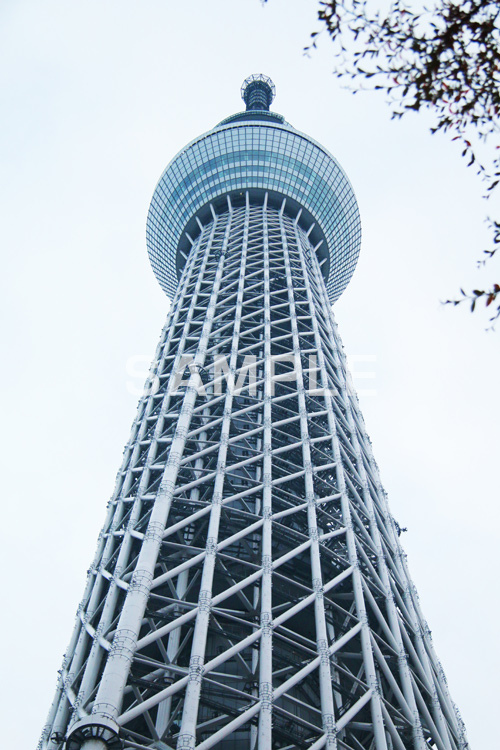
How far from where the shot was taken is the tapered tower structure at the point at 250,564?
1031 inches

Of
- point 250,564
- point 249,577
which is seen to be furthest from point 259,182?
point 249,577

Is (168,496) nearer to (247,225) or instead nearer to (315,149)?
(247,225)

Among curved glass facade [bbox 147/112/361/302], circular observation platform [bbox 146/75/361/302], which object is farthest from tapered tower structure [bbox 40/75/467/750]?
curved glass facade [bbox 147/112/361/302]

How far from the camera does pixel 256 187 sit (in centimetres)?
7506

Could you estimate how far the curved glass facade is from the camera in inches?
2965

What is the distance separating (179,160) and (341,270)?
22.0 meters

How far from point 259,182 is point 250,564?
172 ft

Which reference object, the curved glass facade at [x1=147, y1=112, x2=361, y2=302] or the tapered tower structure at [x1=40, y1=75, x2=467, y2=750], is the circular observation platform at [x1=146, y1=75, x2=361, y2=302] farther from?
the tapered tower structure at [x1=40, y1=75, x2=467, y2=750]

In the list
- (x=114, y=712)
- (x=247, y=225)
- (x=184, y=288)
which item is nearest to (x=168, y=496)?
(x=114, y=712)

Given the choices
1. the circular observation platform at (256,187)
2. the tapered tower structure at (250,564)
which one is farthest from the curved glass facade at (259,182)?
the tapered tower structure at (250,564)

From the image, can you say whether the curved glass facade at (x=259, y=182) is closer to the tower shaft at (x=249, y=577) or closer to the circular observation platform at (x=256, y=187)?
the circular observation platform at (x=256, y=187)

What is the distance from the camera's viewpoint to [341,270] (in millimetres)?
80562

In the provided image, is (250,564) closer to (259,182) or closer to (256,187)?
(256,187)

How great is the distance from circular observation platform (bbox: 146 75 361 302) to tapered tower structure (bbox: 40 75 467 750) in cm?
1152
